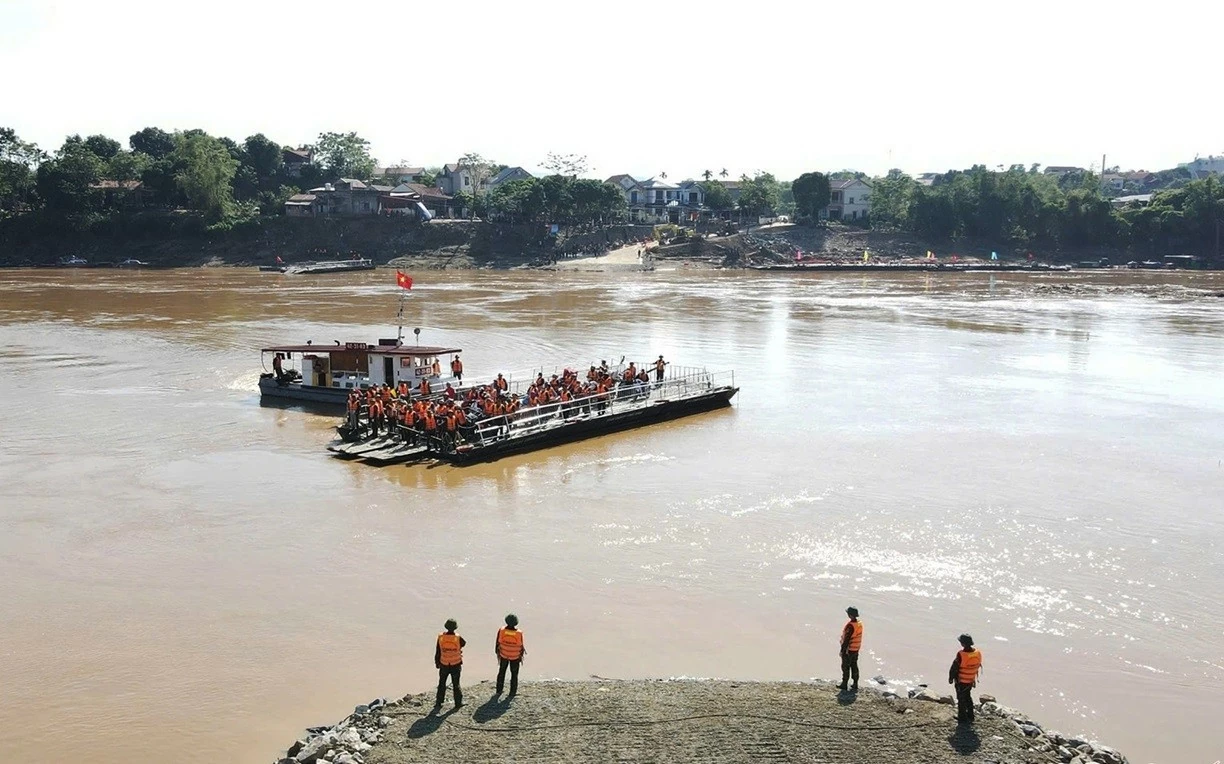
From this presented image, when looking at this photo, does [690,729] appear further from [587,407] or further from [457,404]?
[587,407]

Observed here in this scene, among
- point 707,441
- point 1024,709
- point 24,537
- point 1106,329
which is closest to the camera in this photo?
point 1024,709

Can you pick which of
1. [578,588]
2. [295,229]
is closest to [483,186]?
[295,229]

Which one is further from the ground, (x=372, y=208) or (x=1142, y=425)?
(x=372, y=208)

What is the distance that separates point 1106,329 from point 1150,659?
42.4 metres

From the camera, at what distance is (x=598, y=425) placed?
27953mm

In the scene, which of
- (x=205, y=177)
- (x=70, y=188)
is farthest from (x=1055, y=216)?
(x=70, y=188)

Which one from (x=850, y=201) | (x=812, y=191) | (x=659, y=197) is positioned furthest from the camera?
(x=659, y=197)

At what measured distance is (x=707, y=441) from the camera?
27.7 m

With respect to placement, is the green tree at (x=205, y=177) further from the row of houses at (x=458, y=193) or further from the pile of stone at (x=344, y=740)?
the pile of stone at (x=344, y=740)

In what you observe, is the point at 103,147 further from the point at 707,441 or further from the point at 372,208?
the point at 707,441

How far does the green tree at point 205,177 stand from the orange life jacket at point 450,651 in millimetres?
99612

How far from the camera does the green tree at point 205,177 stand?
10181 centimetres

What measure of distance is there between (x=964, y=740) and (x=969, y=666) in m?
0.77

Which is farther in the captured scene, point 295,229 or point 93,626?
point 295,229
